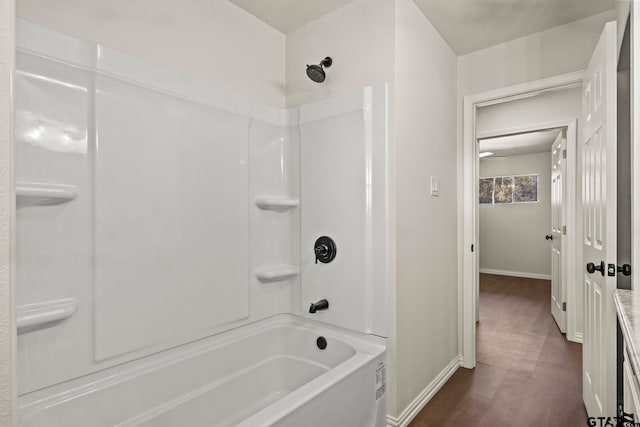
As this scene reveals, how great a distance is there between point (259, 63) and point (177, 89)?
716 millimetres

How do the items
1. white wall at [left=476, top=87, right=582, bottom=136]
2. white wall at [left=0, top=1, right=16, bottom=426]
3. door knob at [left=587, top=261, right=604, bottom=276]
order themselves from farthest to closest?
1. white wall at [left=476, top=87, right=582, bottom=136]
2. door knob at [left=587, top=261, right=604, bottom=276]
3. white wall at [left=0, top=1, right=16, bottom=426]

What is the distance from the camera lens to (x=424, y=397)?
2221 millimetres

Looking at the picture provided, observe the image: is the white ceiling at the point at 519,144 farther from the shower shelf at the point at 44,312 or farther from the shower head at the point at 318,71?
the shower shelf at the point at 44,312

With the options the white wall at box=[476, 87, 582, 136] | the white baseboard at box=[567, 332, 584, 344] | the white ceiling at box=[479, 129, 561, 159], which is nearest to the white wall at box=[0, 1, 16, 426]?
the white wall at box=[476, 87, 582, 136]

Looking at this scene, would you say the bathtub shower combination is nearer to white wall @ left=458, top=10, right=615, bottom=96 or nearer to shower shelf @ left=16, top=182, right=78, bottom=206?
shower shelf @ left=16, top=182, right=78, bottom=206

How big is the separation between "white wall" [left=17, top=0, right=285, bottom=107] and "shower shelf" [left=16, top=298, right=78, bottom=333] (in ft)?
3.74

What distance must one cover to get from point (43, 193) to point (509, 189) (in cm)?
719

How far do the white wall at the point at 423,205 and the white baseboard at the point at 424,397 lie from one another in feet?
0.11

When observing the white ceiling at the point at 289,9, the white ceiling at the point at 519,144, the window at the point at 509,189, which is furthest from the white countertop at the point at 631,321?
the window at the point at 509,189

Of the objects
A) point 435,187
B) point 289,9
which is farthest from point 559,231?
point 289,9

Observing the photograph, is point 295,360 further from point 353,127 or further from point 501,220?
point 501,220

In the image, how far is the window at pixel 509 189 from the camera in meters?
6.47

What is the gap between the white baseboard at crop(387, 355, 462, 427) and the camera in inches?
77.4

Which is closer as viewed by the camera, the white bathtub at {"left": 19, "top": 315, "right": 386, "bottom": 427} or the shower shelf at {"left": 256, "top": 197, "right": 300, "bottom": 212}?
the white bathtub at {"left": 19, "top": 315, "right": 386, "bottom": 427}
